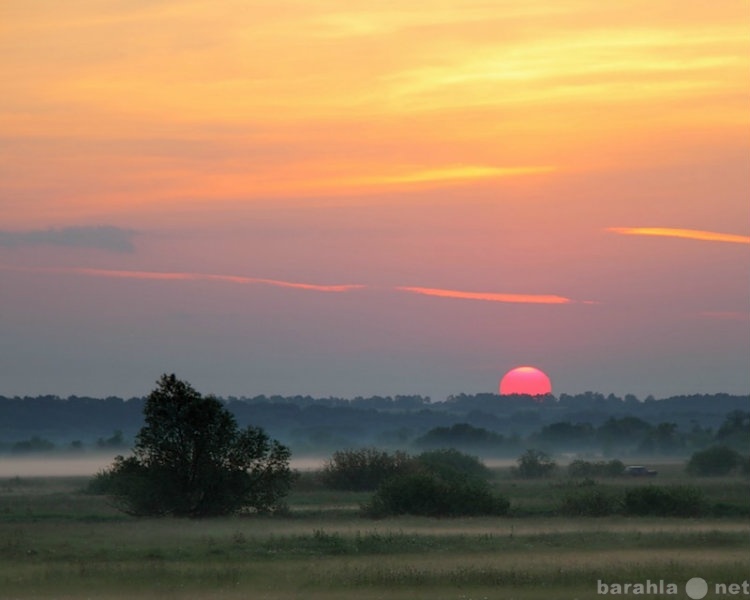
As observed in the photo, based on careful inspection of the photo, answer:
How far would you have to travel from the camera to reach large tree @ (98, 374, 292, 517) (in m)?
58.9

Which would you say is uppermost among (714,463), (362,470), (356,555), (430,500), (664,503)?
(362,470)

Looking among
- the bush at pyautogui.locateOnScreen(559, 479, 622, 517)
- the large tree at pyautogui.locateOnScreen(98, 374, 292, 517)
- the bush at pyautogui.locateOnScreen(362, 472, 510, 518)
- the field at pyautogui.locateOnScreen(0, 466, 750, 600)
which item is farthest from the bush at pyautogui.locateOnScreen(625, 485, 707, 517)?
the large tree at pyautogui.locateOnScreen(98, 374, 292, 517)

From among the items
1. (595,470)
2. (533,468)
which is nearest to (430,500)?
(533,468)

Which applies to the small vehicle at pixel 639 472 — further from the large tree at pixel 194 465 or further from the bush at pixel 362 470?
the large tree at pixel 194 465

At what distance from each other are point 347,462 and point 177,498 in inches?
1119

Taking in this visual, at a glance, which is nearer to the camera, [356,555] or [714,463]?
[356,555]

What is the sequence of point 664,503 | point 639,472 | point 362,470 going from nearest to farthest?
point 664,503 → point 362,470 → point 639,472

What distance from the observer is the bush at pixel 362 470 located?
85.4m

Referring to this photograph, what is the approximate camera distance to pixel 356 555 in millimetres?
39594

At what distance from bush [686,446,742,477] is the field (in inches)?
2515

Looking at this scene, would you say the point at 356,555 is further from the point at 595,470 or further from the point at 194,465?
the point at 595,470

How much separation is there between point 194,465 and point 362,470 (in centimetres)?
2791

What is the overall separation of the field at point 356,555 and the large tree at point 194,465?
181 cm

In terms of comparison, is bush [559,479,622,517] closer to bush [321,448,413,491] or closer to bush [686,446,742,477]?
Answer: bush [321,448,413,491]
